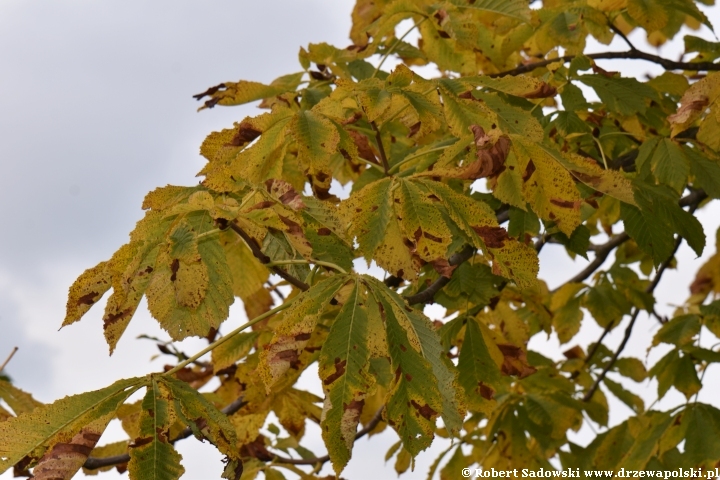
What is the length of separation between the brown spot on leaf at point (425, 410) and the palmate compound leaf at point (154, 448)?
403mm

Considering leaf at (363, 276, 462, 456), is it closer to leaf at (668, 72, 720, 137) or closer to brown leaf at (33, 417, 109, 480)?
brown leaf at (33, 417, 109, 480)

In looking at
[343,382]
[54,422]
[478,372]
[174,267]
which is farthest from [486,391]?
[54,422]

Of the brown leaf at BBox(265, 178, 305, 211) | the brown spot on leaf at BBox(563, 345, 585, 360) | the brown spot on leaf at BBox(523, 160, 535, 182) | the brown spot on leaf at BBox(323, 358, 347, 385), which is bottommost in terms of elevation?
the brown spot on leaf at BBox(323, 358, 347, 385)

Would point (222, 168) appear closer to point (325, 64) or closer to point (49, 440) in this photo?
point (49, 440)

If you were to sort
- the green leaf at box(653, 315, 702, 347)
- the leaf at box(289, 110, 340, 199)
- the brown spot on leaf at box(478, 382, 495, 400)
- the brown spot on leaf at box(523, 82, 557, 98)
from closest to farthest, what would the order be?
the leaf at box(289, 110, 340, 199), the brown spot on leaf at box(523, 82, 557, 98), the brown spot on leaf at box(478, 382, 495, 400), the green leaf at box(653, 315, 702, 347)

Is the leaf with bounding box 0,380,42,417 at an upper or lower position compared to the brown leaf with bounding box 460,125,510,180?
lower

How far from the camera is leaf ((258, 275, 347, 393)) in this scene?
1279mm

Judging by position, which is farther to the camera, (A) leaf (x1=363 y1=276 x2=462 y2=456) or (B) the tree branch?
(B) the tree branch

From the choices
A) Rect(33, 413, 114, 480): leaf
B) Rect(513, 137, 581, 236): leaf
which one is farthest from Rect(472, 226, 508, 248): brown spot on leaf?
Rect(33, 413, 114, 480): leaf

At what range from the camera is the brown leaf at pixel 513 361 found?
2217mm

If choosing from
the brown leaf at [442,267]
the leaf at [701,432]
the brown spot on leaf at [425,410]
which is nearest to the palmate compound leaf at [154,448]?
the brown spot on leaf at [425,410]

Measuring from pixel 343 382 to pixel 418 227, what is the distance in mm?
338

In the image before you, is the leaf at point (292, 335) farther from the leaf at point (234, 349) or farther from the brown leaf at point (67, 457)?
the leaf at point (234, 349)

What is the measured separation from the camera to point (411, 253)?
58.3 inches
